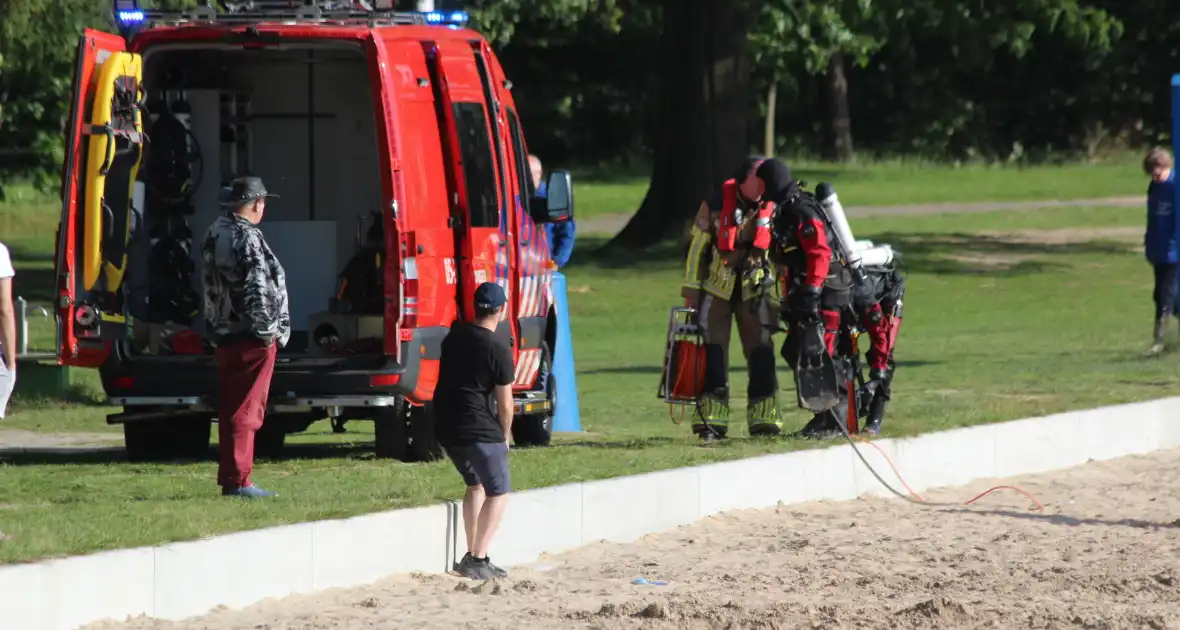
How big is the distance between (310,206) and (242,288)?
342 cm

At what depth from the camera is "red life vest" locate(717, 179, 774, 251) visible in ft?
42.1

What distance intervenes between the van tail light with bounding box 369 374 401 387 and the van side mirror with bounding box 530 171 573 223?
1811mm

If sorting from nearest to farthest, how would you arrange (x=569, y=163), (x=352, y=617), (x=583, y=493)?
(x=352, y=617) → (x=583, y=493) → (x=569, y=163)

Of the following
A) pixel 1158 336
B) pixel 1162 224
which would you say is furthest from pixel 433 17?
pixel 1158 336

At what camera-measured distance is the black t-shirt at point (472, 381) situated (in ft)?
30.5

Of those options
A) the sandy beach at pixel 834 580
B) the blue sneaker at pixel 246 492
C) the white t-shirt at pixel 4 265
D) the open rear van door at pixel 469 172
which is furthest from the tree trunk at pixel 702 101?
the white t-shirt at pixel 4 265

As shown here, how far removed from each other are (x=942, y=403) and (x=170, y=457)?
5587mm

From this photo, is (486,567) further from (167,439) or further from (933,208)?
(933,208)

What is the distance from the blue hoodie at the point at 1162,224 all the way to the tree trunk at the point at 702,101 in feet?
39.3

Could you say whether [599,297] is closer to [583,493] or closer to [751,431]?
[751,431]

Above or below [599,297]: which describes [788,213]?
above

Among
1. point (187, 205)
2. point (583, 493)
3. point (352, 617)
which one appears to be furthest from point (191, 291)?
point (352, 617)

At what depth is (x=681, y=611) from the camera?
8.40 metres

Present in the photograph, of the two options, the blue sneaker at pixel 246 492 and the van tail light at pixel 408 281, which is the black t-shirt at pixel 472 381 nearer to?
the blue sneaker at pixel 246 492
